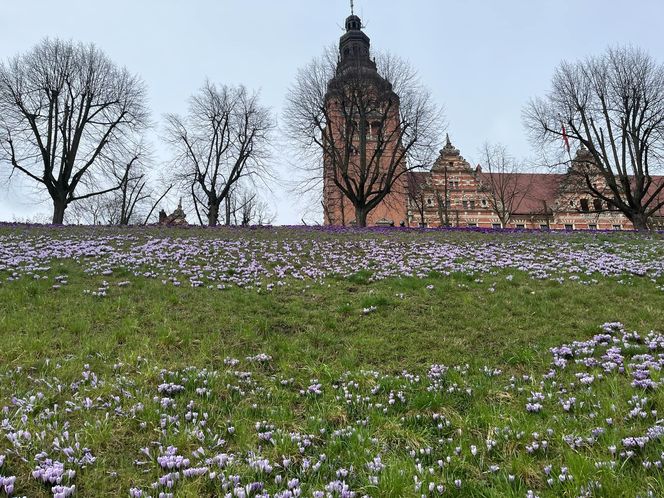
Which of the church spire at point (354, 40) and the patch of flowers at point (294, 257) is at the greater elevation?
the church spire at point (354, 40)

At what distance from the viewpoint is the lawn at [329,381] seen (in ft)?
12.4

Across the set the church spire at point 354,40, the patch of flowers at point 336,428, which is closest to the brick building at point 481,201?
the church spire at point 354,40

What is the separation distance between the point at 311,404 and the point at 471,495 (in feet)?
7.60

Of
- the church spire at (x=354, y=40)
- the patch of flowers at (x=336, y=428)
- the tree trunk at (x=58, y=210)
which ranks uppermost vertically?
the church spire at (x=354, y=40)

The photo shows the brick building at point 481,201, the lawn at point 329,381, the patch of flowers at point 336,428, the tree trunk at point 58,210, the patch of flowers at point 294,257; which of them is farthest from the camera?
the brick building at point 481,201

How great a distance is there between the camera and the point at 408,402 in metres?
5.36

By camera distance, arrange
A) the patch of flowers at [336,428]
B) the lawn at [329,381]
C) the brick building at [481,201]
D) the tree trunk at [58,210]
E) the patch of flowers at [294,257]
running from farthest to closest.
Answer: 1. the brick building at [481,201]
2. the tree trunk at [58,210]
3. the patch of flowers at [294,257]
4. the lawn at [329,381]
5. the patch of flowers at [336,428]

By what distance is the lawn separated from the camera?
378 centimetres

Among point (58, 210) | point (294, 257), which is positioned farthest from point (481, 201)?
point (294, 257)

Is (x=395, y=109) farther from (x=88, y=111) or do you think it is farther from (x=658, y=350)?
(x=658, y=350)

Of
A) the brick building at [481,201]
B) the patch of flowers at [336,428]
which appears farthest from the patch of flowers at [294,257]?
the brick building at [481,201]

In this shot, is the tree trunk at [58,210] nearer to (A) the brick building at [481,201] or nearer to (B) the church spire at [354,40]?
(A) the brick building at [481,201]

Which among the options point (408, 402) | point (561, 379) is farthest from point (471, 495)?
point (561, 379)

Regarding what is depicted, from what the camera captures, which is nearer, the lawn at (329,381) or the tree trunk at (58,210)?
the lawn at (329,381)
